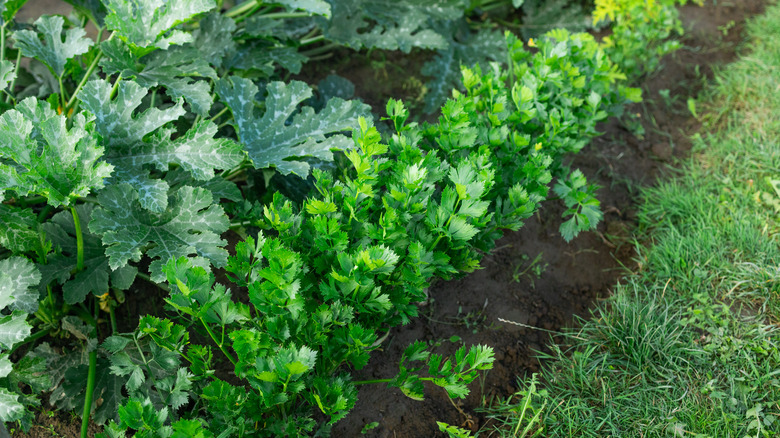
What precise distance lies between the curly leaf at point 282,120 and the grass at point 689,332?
1.32 m

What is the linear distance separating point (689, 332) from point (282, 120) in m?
1.99

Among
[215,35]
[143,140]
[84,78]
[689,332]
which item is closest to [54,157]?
[143,140]

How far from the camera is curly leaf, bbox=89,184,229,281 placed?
2076mm

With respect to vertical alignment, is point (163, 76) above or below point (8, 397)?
above

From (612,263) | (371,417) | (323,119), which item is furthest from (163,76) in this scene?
(612,263)

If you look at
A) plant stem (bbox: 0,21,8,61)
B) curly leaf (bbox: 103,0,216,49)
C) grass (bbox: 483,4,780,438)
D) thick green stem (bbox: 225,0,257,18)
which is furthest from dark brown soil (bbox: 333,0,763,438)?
plant stem (bbox: 0,21,8,61)

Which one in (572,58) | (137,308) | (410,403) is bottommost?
(410,403)

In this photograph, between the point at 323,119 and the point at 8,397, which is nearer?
the point at 8,397

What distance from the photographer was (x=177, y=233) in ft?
7.16

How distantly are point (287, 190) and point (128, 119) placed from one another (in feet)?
2.45

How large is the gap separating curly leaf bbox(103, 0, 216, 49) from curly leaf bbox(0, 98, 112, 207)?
50cm

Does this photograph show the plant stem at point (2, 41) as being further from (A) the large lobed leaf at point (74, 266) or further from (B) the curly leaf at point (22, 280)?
(B) the curly leaf at point (22, 280)

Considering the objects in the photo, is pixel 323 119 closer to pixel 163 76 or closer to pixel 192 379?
pixel 163 76

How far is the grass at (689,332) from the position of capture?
2.29 metres
